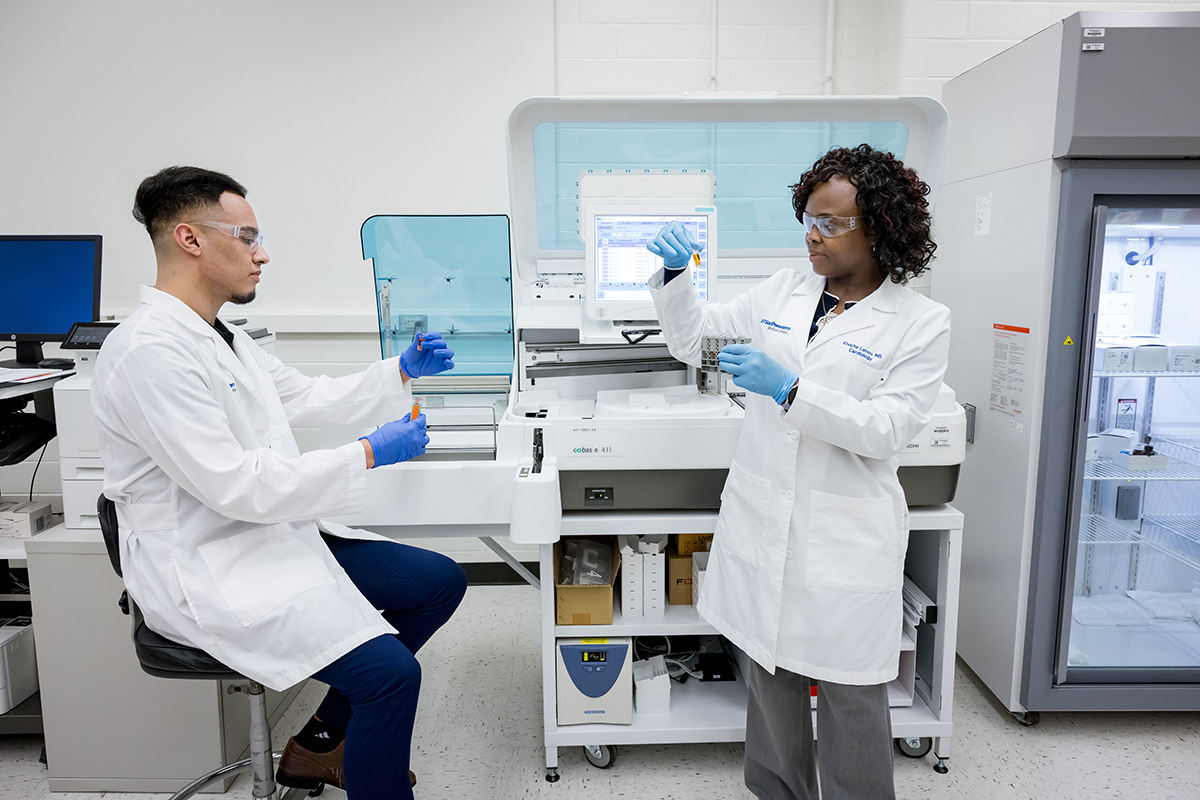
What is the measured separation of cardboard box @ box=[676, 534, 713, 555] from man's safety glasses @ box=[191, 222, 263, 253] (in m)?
1.28

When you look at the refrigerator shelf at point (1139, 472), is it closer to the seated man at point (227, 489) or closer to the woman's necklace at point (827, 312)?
the woman's necklace at point (827, 312)

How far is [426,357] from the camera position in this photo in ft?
5.94

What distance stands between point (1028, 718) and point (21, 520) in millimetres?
2872

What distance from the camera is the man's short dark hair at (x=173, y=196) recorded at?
1.37m

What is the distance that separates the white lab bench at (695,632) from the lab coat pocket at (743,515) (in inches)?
7.9

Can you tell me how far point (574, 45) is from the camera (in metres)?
2.81

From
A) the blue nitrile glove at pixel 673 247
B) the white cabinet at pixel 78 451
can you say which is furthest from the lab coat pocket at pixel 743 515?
the white cabinet at pixel 78 451

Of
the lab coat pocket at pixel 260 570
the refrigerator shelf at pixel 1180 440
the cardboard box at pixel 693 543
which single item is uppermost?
the refrigerator shelf at pixel 1180 440

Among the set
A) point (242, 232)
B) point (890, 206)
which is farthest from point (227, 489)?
point (890, 206)

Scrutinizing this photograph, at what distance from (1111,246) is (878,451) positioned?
4.29 feet

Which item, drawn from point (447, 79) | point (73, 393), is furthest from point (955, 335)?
point (73, 393)

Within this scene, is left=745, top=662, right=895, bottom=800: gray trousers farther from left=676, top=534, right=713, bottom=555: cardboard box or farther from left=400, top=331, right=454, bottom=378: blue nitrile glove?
left=400, top=331, right=454, bottom=378: blue nitrile glove

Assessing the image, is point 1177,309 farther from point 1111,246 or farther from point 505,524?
point 505,524

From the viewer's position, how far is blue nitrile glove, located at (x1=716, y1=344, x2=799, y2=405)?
1399mm
